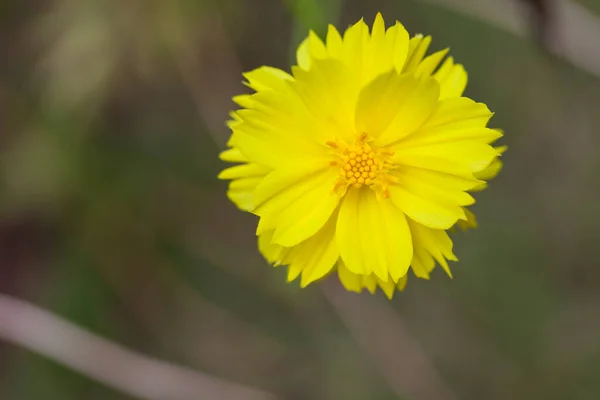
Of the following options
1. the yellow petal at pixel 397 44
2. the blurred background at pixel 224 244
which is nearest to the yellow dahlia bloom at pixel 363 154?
the yellow petal at pixel 397 44

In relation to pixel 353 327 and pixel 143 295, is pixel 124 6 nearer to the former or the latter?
pixel 143 295

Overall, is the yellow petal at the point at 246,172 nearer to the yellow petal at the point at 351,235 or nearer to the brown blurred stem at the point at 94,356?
the yellow petal at the point at 351,235

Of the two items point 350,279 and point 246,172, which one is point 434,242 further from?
point 246,172

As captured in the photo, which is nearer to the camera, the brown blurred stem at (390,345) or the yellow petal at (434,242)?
the yellow petal at (434,242)

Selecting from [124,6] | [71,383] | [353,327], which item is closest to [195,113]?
[124,6]

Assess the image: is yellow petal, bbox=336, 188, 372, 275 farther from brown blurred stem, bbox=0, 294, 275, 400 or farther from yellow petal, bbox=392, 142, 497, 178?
brown blurred stem, bbox=0, 294, 275, 400

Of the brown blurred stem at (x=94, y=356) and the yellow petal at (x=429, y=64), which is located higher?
the yellow petal at (x=429, y=64)

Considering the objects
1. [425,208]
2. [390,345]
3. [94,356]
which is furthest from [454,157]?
[94,356]
